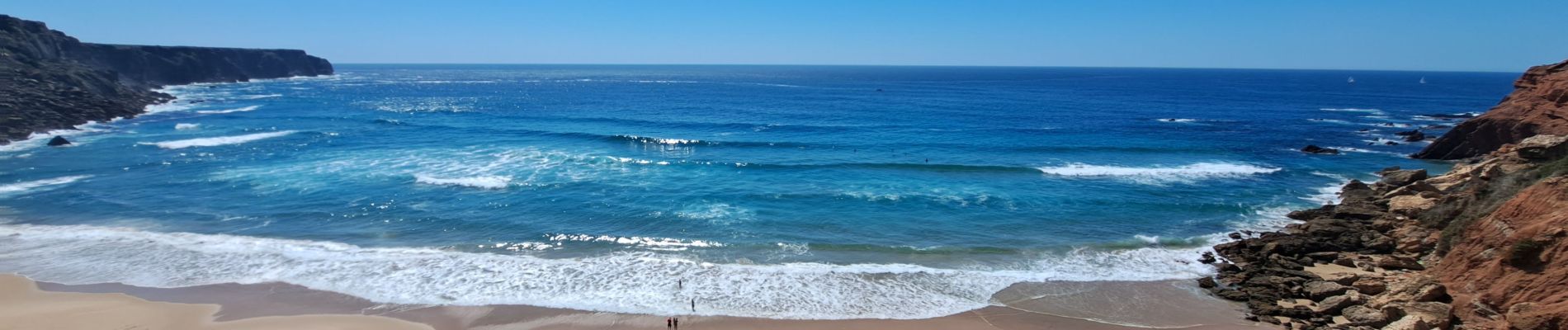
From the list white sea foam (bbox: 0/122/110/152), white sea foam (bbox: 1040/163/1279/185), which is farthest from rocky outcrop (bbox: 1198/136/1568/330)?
white sea foam (bbox: 0/122/110/152)

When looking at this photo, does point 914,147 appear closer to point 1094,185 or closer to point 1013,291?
point 1094,185

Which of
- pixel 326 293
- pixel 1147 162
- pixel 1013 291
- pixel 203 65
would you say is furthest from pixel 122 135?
pixel 203 65

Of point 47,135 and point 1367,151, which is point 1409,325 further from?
point 47,135

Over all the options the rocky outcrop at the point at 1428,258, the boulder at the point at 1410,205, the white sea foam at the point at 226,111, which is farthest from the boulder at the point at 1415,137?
the white sea foam at the point at 226,111

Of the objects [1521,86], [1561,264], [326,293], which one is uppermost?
[1521,86]

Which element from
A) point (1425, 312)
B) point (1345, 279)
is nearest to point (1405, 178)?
point (1345, 279)

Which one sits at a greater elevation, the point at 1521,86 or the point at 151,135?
the point at 1521,86

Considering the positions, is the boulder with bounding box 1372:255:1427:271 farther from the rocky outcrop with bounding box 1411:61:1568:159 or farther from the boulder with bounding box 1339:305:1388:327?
the rocky outcrop with bounding box 1411:61:1568:159
